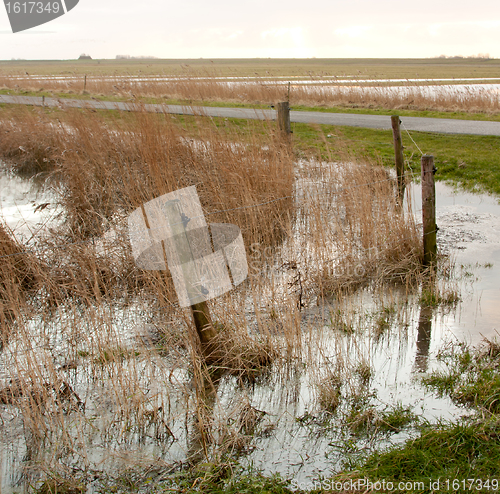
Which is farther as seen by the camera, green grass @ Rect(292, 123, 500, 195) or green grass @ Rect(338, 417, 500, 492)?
green grass @ Rect(292, 123, 500, 195)

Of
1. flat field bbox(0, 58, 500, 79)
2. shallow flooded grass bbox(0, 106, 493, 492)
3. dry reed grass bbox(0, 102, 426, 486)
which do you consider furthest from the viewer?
flat field bbox(0, 58, 500, 79)

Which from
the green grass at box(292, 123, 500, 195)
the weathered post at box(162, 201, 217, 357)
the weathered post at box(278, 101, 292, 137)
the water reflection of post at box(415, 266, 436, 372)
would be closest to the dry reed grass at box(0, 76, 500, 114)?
the green grass at box(292, 123, 500, 195)

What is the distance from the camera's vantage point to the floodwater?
2725 millimetres

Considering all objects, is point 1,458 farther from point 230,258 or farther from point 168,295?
point 230,258

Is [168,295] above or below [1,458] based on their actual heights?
above

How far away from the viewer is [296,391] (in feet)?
10.9

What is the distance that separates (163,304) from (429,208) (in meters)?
2.85

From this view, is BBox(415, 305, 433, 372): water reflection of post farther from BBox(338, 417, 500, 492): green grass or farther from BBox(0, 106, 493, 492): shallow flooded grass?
BBox(338, 417, 500, 492): green grass

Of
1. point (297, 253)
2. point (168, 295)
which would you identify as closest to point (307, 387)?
point (168, 295)

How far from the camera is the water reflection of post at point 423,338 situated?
357cm

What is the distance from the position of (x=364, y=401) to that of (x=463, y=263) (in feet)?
9.51

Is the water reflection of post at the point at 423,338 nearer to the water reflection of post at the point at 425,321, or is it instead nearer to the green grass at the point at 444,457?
the water reflection of post at the point at 425,321

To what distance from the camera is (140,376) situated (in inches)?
133

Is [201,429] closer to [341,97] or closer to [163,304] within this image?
[163,304]
